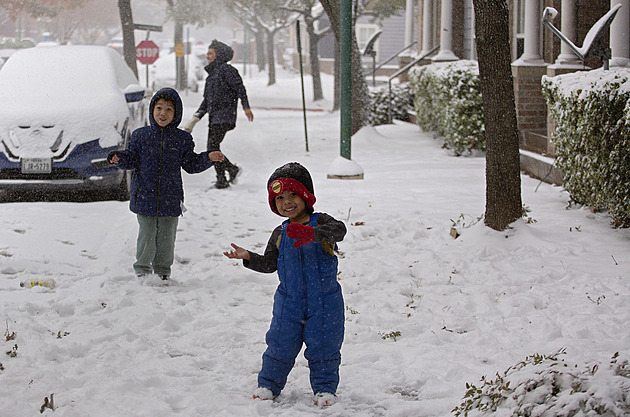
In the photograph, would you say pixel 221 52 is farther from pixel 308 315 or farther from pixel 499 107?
pixel 308 315

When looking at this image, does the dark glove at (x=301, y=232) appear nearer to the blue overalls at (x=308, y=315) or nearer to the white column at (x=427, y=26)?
the blue overalls at (x=308, y=315)

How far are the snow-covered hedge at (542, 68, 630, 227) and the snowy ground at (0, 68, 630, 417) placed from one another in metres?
0.30

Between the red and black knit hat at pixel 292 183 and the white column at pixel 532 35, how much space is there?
950 cm

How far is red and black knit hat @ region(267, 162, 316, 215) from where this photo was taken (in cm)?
397

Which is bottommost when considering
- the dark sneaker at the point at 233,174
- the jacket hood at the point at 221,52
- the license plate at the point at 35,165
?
the dark sneaker at the point at 233,174

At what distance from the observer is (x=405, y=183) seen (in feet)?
34.3

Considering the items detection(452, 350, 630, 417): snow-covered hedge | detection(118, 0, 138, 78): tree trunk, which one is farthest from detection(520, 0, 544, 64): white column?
detection(118, 0, 138, 78): tree trunk

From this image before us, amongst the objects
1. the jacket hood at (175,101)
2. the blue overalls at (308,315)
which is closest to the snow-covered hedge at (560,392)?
the blue overalls at (308,315)

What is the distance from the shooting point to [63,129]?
9.38m

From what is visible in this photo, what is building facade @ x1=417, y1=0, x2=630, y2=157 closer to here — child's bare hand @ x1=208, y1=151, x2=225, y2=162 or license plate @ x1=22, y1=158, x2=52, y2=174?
child's bare hand @ x1=208, y1=151, x2=225, y2=162

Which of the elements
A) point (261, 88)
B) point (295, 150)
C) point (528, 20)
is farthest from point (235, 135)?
point (261, 88)

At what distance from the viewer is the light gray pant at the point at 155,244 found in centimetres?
627

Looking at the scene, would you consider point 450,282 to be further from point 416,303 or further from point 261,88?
point 261,88

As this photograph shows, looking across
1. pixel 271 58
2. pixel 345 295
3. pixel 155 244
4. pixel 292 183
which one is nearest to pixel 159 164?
pixel 155 244
